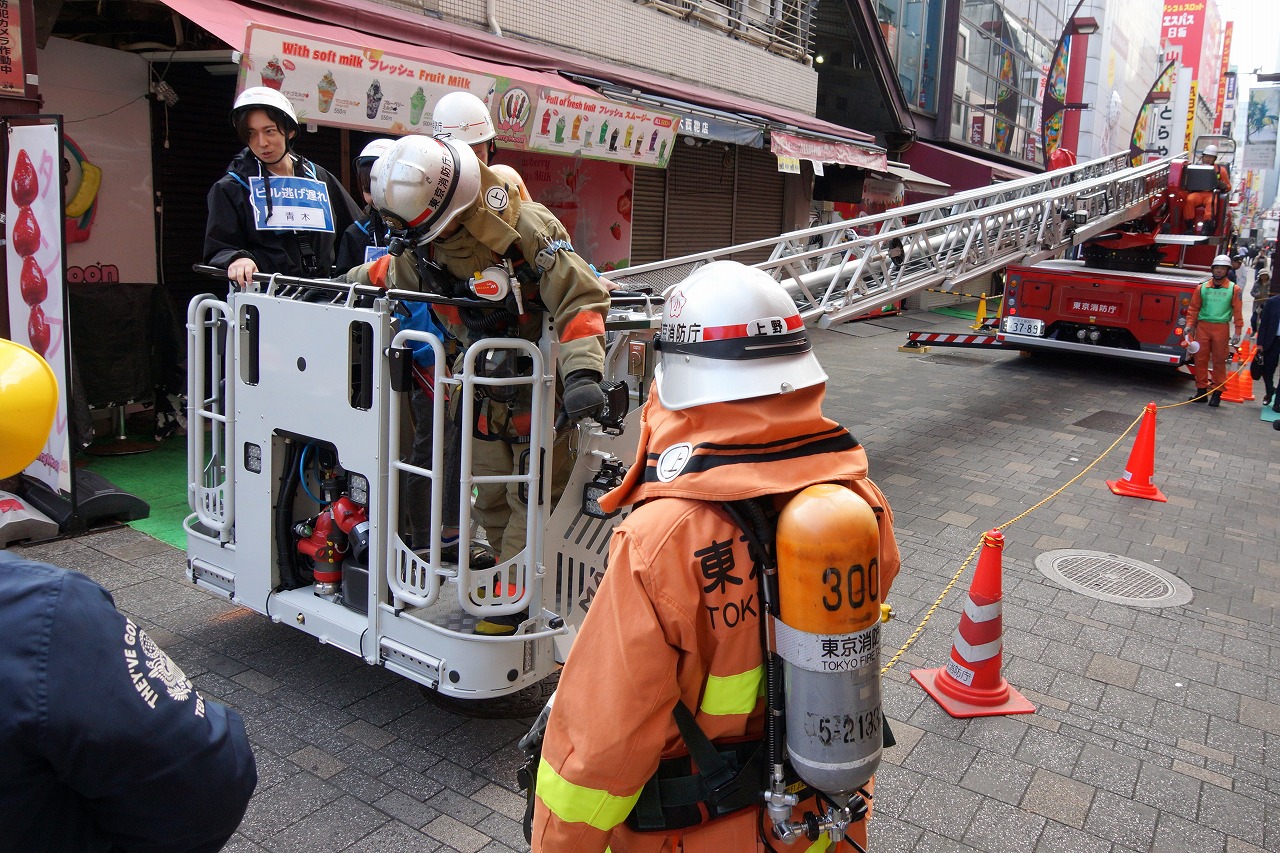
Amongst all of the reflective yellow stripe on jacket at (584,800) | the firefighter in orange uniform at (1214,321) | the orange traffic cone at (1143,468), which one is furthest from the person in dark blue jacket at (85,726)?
the firefighter in orange uniform at (1214,321)

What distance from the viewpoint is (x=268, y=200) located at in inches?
Answer: 194

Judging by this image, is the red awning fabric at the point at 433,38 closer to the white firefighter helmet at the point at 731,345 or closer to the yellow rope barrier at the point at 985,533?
the white firefighter helmet at the point at 731,345

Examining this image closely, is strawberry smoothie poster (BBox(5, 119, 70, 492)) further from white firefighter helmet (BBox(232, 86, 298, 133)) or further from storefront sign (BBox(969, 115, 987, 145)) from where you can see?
storefront sign (BBox(969, 115, 987, 145))

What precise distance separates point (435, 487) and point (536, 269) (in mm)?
949

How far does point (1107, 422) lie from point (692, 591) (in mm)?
10597

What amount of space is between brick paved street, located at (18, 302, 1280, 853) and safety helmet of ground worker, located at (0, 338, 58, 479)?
2169 millimetres

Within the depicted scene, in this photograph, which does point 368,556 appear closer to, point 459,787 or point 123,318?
point 459,787

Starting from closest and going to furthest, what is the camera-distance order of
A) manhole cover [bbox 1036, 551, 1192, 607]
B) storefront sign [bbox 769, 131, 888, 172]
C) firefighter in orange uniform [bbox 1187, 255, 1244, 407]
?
manhole cover [bbox 1036, 551, 1192, 607] → firefighter in orange uniform [bbox 1187, 255, 1244, 407] → storefront sign [bbox 769, 131, 888, 172]

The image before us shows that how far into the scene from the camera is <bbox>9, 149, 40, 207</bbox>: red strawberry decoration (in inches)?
217

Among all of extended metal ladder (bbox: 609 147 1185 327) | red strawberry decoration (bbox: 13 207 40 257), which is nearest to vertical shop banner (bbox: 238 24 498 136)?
red strawberry decoration (bbox: 13 207 40 257)

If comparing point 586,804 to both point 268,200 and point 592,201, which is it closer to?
point 268,200

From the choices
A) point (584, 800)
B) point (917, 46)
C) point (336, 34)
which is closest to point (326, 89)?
point (336, 34)

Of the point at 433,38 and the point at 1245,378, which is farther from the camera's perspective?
the point at 1245,378

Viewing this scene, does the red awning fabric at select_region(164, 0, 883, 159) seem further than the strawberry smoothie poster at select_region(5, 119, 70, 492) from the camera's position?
Yes
